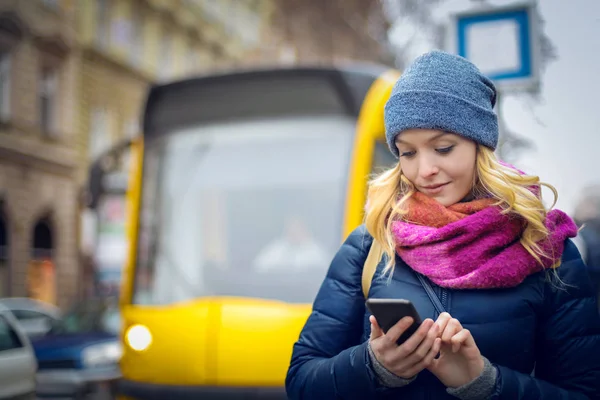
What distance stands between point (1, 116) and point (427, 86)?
1824cm

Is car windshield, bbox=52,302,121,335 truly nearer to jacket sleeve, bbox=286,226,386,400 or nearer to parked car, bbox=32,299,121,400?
parked car, bbox=32,299,121,400

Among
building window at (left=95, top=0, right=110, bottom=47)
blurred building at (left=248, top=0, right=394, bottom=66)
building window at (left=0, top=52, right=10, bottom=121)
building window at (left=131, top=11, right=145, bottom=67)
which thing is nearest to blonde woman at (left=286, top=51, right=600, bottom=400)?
building window at (left=0, top=52, right=10, bottom=121)

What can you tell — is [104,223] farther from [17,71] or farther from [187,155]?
[187,155]

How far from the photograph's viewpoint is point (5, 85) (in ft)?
63.8

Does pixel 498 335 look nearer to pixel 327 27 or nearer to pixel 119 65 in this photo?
pixel 327 27

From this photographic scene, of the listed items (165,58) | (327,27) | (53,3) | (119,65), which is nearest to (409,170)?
(327,27)

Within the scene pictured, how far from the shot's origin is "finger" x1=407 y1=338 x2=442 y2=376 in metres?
1.57

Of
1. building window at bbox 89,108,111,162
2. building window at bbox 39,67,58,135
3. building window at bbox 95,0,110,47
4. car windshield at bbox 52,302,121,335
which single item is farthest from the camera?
building window at bbox 95,0,110,47

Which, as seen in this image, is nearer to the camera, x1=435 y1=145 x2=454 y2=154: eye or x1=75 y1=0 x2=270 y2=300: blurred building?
x1=435 y1=145 x2=454 y2=154: eye

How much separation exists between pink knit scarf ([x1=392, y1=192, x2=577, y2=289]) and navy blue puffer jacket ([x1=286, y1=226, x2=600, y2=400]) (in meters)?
0.04

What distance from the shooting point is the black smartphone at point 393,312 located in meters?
1.49

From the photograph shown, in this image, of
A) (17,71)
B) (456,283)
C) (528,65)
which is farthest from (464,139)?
(17,71)

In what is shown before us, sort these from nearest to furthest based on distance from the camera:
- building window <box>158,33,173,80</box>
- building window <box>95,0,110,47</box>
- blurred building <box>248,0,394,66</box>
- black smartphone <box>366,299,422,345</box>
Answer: black smartphone <box>366,299,422,345</box>, blurred building <box>248,0,394,66</box>, building window <box>95,0,110,47</box>, building window <box>158,33,173,80</box>

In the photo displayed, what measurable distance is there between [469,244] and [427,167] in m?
0.18
